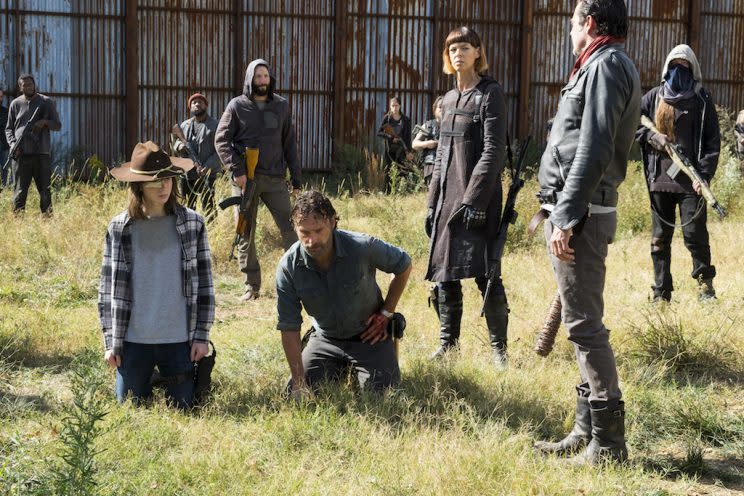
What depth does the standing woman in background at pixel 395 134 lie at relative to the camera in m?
15.9

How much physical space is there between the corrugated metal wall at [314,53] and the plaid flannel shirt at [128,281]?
11353 mm

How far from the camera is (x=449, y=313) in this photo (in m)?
5.95

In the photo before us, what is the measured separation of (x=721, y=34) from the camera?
1898cm

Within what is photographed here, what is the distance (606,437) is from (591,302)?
58cm

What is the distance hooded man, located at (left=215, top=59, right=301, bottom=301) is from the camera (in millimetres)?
8312

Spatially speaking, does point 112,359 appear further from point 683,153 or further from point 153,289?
point 683,153

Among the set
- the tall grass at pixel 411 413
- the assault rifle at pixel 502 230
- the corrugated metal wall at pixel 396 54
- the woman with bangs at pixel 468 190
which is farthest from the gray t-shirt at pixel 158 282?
the corrugated metal wall at pixel 396 54

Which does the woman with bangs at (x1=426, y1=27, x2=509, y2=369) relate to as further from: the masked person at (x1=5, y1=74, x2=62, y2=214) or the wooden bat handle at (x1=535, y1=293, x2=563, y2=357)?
the masked person at (x1=5, y1=74, x2=62, y2=214)

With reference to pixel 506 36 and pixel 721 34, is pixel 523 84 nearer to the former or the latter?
pixel 506 36

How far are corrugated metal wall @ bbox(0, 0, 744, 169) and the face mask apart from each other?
1040 centimetres

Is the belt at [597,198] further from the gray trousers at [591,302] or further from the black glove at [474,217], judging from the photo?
the black glove at [474,217]

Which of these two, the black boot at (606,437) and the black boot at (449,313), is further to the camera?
the black boot at (449,313)

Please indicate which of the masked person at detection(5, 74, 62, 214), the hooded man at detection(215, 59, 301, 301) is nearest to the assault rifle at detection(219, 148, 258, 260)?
the hooded man at detection(215, 59, 301, 301)

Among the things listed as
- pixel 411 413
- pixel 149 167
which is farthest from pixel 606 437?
pixel 149 167
